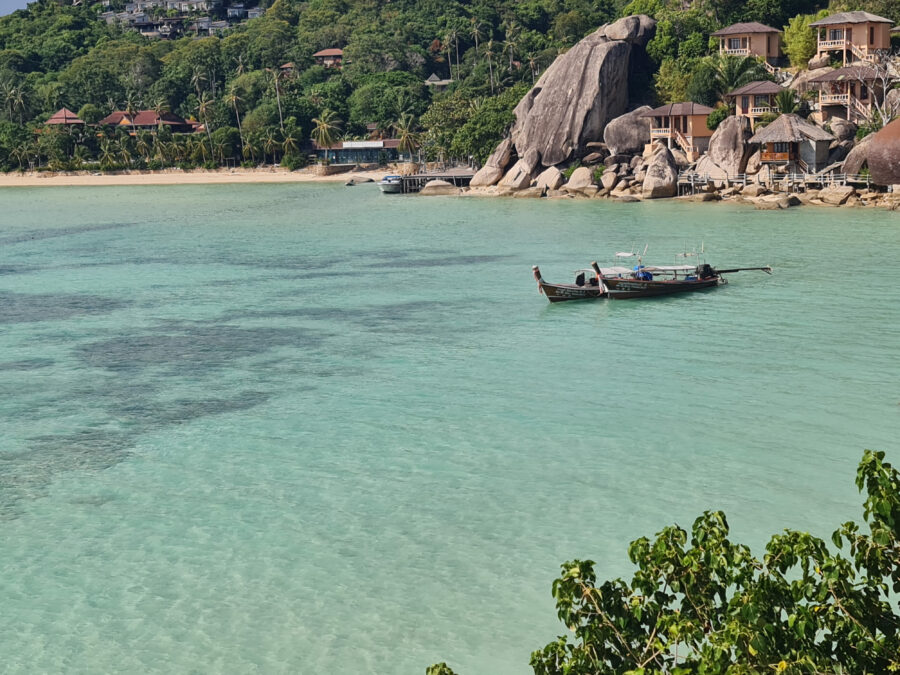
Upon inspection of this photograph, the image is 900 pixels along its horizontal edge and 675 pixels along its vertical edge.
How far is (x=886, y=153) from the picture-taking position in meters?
4.94

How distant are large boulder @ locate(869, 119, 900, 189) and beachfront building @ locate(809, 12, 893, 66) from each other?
7205 cm

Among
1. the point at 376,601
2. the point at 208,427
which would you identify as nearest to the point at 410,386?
the point at 208,427

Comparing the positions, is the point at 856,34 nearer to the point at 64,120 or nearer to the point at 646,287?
the point at 646,287

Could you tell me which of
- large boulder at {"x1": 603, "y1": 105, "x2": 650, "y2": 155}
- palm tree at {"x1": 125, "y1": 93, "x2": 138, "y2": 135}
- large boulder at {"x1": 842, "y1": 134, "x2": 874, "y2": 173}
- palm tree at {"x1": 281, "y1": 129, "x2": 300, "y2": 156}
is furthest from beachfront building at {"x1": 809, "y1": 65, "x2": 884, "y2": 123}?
palm tree at {"x1": 125, "y1": 93, "x2": 138, "y2": 135}

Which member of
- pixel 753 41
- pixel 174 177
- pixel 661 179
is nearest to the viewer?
pixel 661 179

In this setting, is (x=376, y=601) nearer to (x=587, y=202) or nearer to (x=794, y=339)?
(x=794, y=339)

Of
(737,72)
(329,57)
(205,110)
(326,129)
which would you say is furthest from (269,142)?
(737,72)

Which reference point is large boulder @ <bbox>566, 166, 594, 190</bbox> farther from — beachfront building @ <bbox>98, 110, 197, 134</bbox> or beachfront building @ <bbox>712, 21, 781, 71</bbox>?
beachfront building @ <bbox>98, 110, 197, 134</bbox>

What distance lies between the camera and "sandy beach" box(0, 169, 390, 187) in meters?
109

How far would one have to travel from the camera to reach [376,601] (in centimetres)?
1526

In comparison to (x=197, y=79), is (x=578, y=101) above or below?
below

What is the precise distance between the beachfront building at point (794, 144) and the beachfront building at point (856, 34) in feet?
28.4

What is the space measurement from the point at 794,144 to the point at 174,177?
71.0 meters

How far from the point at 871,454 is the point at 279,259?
45.5 metres
